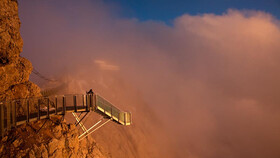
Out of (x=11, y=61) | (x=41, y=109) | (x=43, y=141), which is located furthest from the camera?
(x=41, y=109)

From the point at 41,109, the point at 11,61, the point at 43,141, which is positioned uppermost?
the point at 11,61

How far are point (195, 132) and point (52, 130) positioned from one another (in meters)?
48.2

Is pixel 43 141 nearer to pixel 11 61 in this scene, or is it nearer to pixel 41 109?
pixel 41 109

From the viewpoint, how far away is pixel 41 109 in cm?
2000

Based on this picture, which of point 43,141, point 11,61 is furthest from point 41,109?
point 11,61

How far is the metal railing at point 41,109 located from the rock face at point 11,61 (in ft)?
3.04

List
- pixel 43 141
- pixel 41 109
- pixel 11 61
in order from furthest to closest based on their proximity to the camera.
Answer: pixel 41 109, pixel 11 61, pixel 43 141

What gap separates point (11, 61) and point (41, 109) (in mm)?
4434

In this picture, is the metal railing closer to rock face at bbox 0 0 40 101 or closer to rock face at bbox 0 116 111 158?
rock face at bbox 0 0 40 101

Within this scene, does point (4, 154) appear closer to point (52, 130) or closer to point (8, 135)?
point (8, 135)

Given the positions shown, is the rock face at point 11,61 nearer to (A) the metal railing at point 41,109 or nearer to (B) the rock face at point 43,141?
(A) the metal railing at point 41,109

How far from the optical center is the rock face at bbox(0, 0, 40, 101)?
61.1 feet

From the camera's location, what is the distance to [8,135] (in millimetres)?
17641

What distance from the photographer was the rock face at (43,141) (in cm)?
1708
